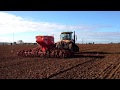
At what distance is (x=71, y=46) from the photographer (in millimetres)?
20594

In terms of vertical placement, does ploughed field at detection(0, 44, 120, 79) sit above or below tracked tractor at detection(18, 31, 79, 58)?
below

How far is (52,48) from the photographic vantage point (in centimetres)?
1988

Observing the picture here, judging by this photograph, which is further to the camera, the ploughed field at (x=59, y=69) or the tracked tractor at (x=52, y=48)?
the tracked tractor at (x=52, y=48)

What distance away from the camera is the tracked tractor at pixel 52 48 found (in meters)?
17.6

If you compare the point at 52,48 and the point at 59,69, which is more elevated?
the point at 52,48

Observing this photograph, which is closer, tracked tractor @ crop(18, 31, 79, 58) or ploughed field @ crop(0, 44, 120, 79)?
ploughed field @ crop(0, 44, 120, 79)

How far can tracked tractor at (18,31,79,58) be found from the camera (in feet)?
57.6

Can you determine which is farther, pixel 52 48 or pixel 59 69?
pixel 52 48

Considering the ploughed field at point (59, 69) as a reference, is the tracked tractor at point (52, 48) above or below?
above
